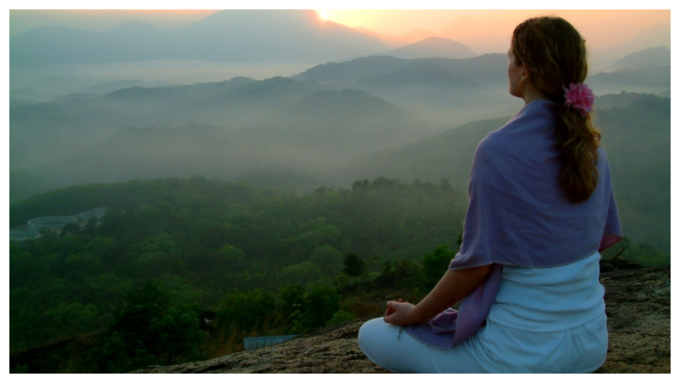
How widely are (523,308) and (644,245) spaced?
56.2ft

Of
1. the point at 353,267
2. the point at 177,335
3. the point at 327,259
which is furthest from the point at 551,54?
the point at 327,259

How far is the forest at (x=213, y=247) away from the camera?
10.8 metres

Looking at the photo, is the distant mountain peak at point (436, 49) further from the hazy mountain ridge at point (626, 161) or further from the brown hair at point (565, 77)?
the brown hair at point (565, 77)

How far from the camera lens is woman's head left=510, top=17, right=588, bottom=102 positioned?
1.24 meters

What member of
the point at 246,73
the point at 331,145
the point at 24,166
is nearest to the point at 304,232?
the point at 246,73

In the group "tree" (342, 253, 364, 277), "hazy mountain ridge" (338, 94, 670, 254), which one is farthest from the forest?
"hazy mountain ridge" (338, 94, 670, 254)

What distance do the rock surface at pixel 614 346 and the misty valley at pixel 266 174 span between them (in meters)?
5.11

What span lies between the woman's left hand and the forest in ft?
16.0

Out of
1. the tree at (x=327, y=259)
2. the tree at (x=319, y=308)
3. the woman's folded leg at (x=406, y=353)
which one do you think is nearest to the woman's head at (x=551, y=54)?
the woman's folded leg at (x=406, y=353)

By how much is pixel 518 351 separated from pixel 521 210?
1.30ft

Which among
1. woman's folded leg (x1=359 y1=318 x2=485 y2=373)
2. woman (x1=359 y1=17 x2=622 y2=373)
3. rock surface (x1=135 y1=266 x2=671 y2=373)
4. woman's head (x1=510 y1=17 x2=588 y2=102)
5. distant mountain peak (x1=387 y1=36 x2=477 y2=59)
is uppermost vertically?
distant mountain peak (x1=387 y1=36 x2=477 y2=59)

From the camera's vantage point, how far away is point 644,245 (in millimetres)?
15461

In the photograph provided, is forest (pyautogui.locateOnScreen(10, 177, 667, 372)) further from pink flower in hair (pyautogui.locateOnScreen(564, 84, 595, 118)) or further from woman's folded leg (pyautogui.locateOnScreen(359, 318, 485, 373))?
pink flower in hair (pyautogui.locateOnScreen(564, 84, 595, 118))

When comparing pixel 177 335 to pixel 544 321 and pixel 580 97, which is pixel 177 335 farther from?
pixel 580 97
